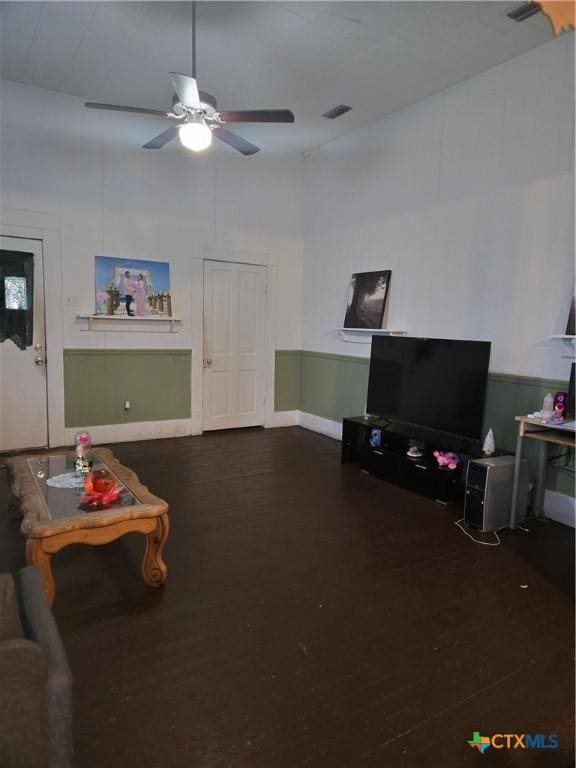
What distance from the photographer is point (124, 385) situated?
218 inches

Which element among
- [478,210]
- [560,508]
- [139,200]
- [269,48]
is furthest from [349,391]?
[269,48]

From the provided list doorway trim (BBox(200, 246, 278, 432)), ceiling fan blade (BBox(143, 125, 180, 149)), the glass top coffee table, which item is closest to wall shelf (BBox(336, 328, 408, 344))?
doorway trim (BBox(200, 246, 278, 432))

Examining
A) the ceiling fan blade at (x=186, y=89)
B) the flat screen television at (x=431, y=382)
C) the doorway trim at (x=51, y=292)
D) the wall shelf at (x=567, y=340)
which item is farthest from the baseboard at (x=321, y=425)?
the ceiling fan blade at (x=186, y=89)

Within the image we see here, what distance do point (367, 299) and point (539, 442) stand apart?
245cm

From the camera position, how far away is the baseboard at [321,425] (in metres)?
5.98

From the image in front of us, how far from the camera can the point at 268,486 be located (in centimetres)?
418

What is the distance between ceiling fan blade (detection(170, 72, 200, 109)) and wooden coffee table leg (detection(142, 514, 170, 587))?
2.50 metres

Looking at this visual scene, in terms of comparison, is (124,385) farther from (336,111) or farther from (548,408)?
(548,408)

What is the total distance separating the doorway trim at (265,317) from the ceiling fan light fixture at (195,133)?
2.61m

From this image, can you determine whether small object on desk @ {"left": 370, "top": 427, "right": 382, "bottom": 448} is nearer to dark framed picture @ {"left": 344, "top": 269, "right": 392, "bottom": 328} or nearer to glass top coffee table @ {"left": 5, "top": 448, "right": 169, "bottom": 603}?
dark framed picture @ {"left": 344, "top": 269, "right": 392, "bottom": 328}

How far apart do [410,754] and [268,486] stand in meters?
2.65

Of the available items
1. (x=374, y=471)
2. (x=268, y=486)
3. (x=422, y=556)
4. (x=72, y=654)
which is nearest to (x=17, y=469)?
(x=72, y=654)

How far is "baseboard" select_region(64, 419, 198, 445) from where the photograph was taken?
5398mm

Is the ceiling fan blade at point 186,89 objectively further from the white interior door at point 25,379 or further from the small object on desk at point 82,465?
the white interior door at point 25,379
